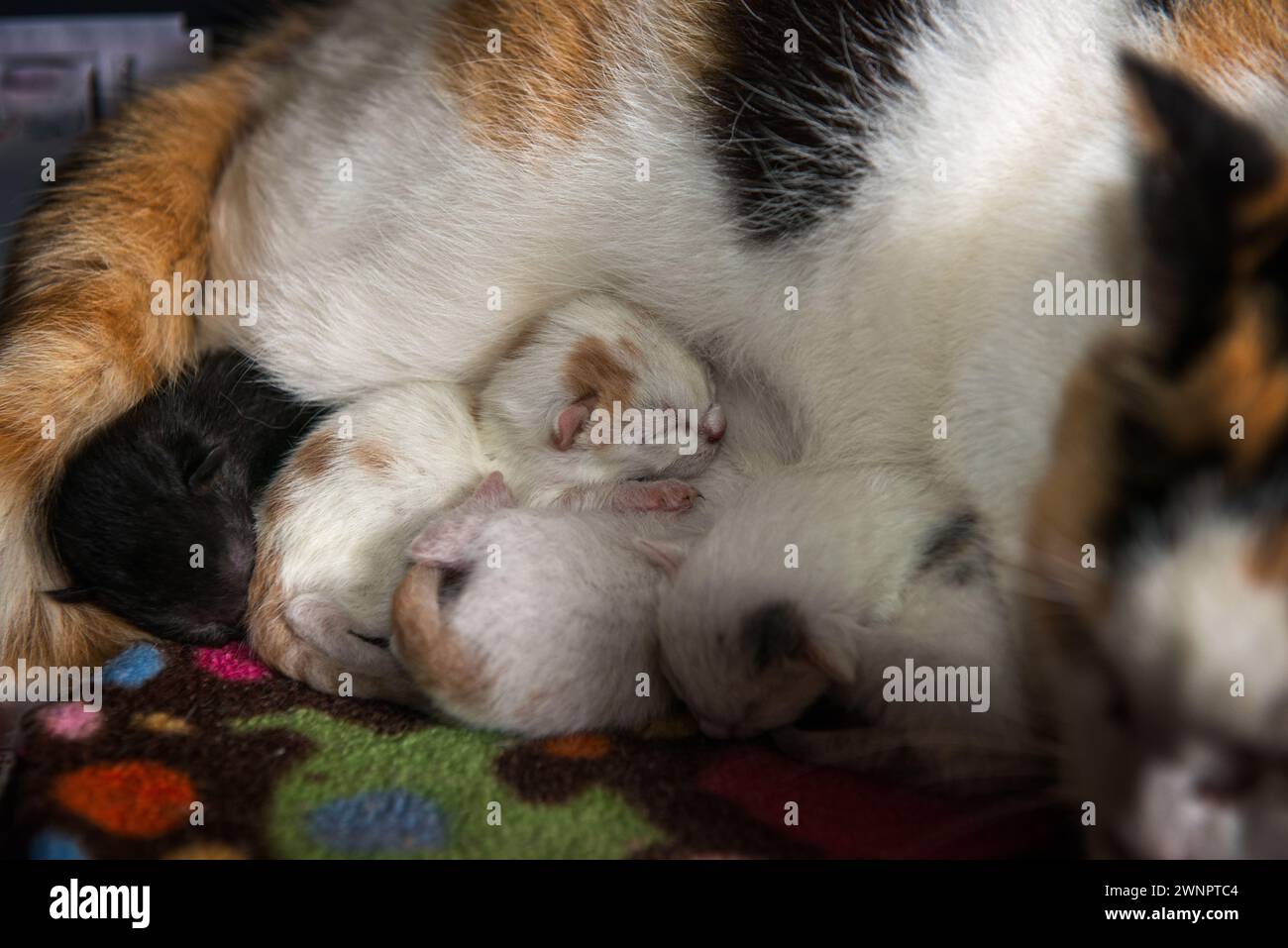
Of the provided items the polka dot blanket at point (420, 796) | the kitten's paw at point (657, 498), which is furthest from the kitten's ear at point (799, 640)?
the kitten's paw at point (657, 498)

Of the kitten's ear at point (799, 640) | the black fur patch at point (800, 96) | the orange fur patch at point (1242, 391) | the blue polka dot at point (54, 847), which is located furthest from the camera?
the black fur patch at point (800, 96)

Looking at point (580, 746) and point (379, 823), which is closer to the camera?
point (379, 823)

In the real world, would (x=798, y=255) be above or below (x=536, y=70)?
below

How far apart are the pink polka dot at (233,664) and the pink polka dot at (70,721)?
0.16 m

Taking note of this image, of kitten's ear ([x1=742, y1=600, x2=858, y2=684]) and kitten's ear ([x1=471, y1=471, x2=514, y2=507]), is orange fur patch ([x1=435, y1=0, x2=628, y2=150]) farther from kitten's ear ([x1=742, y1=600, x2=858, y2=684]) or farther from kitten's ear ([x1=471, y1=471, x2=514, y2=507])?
kitten's ear ([x1=742, y1=600, x2=858, y2=684])

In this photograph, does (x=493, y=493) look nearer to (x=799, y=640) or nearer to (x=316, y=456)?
(x=316, y=456)

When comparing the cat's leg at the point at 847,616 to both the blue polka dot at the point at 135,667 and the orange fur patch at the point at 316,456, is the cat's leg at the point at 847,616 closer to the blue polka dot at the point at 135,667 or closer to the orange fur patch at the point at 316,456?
the orange fur patch at the point at 316,456

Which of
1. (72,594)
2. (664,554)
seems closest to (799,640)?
(664,554)

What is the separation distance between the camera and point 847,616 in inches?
46.9

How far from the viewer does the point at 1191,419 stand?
84 cm

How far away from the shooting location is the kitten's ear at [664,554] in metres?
1.27

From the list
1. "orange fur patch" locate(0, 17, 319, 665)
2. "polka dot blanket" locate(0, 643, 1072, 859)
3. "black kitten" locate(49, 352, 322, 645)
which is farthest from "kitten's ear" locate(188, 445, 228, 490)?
"polka dot blanket" locate(0, 643, 1072, 859)

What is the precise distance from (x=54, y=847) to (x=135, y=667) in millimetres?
359

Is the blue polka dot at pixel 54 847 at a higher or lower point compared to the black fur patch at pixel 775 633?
lower
